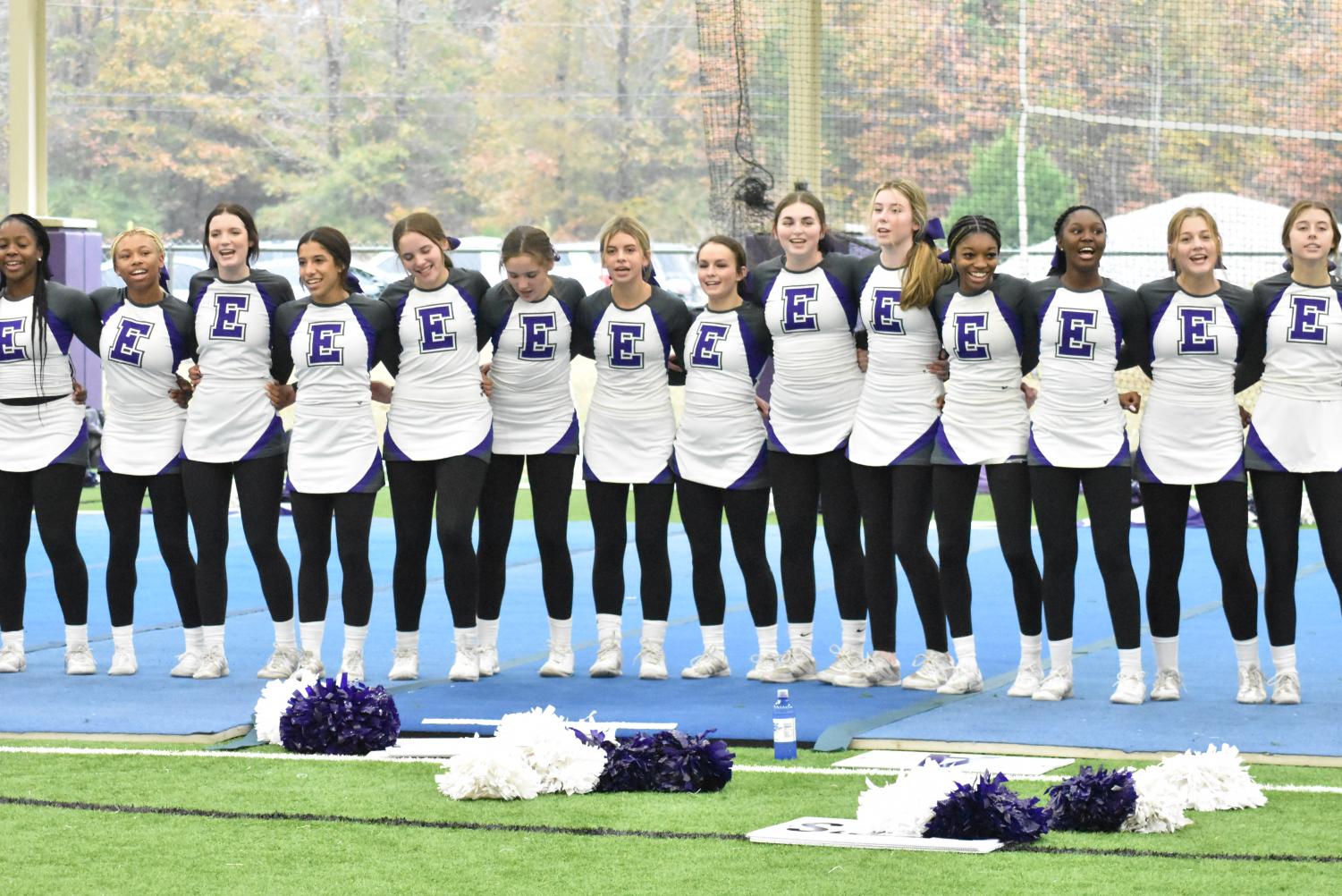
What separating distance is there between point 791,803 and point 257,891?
151cm

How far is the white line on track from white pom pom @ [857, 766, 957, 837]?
0.56m

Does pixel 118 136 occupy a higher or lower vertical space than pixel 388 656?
higher

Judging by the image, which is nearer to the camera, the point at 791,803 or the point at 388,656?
the point at 791,803

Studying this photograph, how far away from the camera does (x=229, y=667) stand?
761 centimetres

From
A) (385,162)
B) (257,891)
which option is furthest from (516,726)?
(385,162)

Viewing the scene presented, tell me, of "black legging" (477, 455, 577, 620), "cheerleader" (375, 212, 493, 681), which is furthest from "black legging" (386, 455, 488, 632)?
"black legging" (477, 455, 577, 620)

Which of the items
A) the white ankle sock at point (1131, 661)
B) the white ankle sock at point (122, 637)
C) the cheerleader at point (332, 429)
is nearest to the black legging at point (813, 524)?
the white ankle sock at point (1131, 661)

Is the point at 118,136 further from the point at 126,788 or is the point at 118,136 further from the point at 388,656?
the point at 126,788

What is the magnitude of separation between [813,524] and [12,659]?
10.2ft

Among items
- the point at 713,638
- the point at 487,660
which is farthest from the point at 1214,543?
the point at 487,660

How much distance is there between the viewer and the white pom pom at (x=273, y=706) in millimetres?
6051

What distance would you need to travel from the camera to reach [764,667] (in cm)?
716

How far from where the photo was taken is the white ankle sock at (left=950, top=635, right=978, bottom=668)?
6.91m

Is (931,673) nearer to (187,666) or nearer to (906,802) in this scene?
(906,802)
